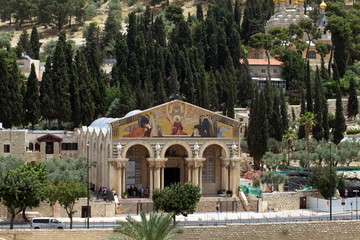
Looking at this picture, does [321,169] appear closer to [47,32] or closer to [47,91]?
[47,91]

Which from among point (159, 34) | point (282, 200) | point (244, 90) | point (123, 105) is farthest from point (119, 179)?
point (159, 34)

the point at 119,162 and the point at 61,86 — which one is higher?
the point at 61,86

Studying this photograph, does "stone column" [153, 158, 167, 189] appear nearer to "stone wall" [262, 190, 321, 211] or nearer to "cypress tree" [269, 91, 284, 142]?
"stone wall" [262, 190, 321, 211]

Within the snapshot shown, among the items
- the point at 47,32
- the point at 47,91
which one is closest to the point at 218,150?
the point at 47,91

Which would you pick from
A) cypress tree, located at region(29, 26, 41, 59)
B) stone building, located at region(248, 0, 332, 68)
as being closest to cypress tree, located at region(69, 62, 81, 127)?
cypress tree, located at region(29, 26, 41, 59)

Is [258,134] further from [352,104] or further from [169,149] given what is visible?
[352,104]

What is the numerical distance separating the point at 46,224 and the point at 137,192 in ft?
45.2

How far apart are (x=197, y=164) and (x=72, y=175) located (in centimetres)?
893

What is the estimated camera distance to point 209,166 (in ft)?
238

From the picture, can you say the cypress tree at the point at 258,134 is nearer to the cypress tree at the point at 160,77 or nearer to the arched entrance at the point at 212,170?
the arched entrance at the point at 212,170

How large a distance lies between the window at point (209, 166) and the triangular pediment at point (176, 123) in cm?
245

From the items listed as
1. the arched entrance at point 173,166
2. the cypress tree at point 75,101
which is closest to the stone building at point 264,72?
the cypress tree at point 75,101

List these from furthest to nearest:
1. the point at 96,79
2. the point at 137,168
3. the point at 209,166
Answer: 1. the point at 96,79
2. the point at 209,166
3. the point at 137,168

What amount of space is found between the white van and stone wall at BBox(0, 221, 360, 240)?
240cm
